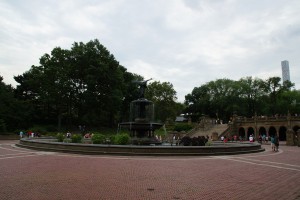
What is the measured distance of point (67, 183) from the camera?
932 centimetres

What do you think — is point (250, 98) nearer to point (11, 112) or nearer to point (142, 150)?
point (11, 112)

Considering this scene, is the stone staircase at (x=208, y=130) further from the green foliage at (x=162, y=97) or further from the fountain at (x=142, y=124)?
the fountain at (x=142, y=124)

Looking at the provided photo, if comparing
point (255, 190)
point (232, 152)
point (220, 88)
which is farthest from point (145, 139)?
point (220, 88)

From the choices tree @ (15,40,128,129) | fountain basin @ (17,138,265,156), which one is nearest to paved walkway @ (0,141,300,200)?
fountain basin @ (17,138,265,156)

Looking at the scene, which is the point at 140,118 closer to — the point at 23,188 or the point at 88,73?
the point at 23,188

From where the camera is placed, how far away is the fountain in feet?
77.3

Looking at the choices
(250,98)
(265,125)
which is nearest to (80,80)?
(265,125)

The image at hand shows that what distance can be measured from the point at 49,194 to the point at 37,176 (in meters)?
3.09

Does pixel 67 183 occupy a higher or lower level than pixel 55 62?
lower

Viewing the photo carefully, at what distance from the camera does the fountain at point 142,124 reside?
23547 mm

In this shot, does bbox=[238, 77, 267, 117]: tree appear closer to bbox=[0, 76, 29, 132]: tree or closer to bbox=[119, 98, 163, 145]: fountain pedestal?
bbox=[0, 76, 29, 132]: tree

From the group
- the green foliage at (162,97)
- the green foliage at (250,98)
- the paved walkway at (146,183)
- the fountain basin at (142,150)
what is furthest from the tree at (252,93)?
the paved walkway at (146,183)

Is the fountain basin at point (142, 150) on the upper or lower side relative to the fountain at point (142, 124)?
lower

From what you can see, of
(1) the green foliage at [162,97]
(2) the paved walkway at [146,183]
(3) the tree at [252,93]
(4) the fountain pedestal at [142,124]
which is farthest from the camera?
(3) the tree at [252,93]
